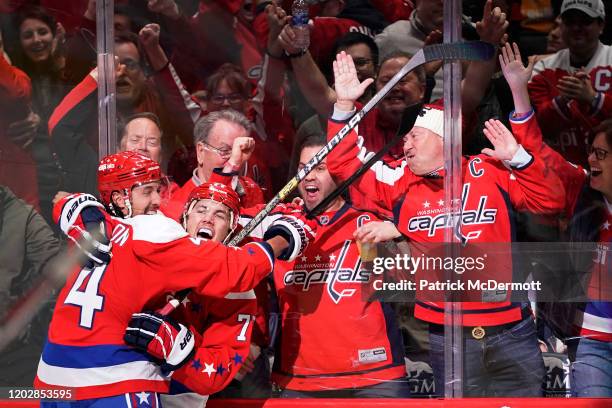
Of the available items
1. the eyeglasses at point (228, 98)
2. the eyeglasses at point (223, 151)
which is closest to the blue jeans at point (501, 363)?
the eyeglasses at point (223, 151)

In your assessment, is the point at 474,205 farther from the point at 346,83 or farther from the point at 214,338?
the point at 214,338

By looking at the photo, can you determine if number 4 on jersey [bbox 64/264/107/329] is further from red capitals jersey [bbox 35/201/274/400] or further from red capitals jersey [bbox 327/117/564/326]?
red capitals jersey [bbox 327/117/564/326]

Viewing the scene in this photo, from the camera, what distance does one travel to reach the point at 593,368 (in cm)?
338

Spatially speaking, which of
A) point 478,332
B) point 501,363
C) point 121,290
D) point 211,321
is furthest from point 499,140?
point 121,290

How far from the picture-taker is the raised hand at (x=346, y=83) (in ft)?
11.0

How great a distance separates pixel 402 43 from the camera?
3377 millimetres

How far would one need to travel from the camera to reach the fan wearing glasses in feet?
11.2

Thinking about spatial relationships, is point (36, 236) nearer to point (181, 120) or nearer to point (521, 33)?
point (181, 120)

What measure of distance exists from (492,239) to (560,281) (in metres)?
0.28

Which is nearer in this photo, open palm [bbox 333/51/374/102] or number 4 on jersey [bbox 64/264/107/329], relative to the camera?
number 4 on jersey [bbox 64/264/107/329]

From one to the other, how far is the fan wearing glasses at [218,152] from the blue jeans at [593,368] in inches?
49.4

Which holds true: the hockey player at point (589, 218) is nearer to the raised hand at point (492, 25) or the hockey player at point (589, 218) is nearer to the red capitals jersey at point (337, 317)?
the raised hand at point (492, 25)

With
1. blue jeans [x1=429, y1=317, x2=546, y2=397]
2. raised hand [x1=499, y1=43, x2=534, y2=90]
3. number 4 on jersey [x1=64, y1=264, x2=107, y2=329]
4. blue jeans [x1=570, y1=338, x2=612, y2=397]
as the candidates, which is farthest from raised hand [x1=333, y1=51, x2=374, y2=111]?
blue jeans [x1=570, y1=338, x2=612, y2=397]

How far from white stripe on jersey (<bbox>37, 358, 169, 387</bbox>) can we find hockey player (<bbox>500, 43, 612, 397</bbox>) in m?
1.43
